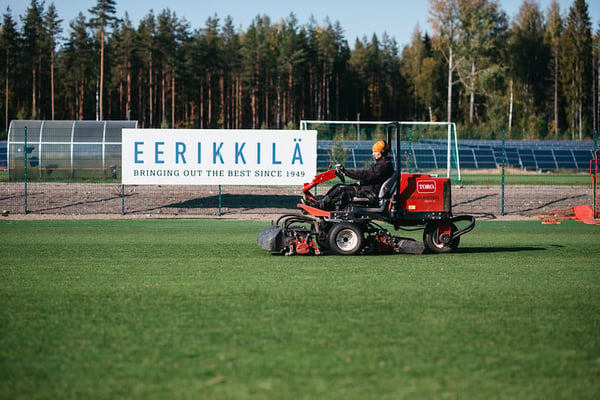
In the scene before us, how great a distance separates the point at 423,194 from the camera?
42.4ft

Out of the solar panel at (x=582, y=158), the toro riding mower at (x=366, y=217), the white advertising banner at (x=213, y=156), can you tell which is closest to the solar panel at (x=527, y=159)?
the solar panel at (x=582, y=158)

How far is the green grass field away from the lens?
542 cm

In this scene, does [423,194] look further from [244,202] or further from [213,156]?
[244,202]

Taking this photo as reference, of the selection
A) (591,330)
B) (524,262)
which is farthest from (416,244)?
(591,330)

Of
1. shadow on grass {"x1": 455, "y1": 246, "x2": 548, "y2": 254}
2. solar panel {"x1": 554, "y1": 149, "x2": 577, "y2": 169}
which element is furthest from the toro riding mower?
solar panel {"x1": 554, "y1": 149, "x2": 577, "y2": 169}

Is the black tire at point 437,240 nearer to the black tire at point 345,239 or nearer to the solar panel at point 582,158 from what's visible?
the black tire at point 345,239

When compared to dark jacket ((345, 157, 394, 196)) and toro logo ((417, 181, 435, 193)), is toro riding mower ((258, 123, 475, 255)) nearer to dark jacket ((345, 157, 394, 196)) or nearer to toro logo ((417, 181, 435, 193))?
toro logo ((417, 181, 435, 193))

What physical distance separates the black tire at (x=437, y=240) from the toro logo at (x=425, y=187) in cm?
82

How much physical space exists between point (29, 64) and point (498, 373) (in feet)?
250

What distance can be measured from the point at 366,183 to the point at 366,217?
0.65 metres

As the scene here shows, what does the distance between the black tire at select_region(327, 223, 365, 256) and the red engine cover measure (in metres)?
1.01

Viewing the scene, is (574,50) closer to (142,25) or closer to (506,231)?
(142,25)

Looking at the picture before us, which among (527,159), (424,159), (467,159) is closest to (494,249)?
(424,159)

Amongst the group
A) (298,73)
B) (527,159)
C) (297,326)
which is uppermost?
(298,73)
